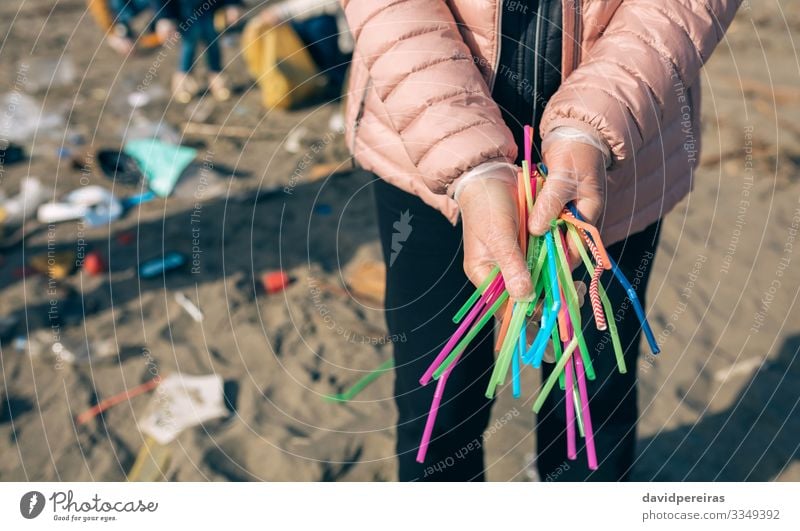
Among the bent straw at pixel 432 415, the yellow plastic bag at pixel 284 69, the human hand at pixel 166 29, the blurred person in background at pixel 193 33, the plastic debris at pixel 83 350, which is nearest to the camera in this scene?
the bent straw at pixel 432 415

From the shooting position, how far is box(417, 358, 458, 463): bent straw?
6.44 feet

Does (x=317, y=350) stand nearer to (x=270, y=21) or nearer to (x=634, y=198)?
(x=634, y=198)

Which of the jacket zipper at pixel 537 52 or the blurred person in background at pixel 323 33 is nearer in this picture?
the jacket zipper at pixel 537 52

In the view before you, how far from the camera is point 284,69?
507 centimetres

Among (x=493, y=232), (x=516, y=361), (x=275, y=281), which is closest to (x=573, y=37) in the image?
(x=493, y=232)

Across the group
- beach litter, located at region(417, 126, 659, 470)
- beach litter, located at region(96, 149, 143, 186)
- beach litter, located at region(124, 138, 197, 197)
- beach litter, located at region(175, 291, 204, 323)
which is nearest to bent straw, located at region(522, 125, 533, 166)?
beach litter, located at region(417, 126, 659, 470)

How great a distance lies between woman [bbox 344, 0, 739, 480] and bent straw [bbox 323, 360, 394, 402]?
1191 mm

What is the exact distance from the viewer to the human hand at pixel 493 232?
1.65 metres

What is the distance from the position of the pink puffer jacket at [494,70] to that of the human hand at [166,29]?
419cm

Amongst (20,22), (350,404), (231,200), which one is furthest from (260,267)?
(20,22)

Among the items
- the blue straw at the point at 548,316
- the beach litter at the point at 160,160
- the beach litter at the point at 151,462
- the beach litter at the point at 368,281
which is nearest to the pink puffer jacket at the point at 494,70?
the blue straw at the point at 548,316

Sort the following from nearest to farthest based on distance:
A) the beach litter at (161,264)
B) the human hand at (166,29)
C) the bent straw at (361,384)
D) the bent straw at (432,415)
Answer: the bent straw at (432,415)
the bent straw at (361,384)
the beach litter at (161,264)
the human hand at (166,29)

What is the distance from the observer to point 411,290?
202cm

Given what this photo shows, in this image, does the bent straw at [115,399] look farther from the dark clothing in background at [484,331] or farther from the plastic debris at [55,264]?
the dark clothing in background at [484,331]
